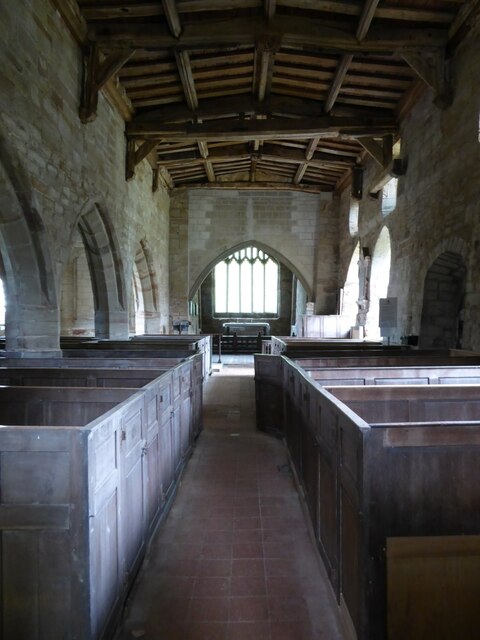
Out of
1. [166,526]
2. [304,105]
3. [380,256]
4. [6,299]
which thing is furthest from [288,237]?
[166,526]

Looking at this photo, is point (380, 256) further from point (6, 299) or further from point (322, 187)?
point (6, 299)

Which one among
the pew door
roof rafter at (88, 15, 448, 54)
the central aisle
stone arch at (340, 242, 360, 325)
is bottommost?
the central aisle

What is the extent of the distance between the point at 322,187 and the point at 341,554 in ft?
38.4

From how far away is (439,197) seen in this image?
20.1ft

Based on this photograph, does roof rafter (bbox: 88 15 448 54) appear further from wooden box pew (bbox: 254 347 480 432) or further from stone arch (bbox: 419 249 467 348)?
wooden box pew (bbox: 254 347 480 432)

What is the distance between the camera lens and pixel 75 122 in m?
5.68

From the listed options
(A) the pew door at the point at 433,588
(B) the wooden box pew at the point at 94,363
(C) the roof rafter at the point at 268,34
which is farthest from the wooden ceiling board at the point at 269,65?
(A) the pew door at the point at 433,588

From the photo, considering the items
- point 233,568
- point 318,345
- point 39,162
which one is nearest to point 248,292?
point 318,345

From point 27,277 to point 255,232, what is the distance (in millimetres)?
8257

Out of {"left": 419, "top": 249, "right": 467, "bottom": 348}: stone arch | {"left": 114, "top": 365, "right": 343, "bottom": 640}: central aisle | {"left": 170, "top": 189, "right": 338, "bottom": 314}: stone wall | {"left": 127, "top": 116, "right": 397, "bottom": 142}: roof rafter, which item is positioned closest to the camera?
{"left": 114, "top": 365, "right": 343, "bottom": 640}: central aisle

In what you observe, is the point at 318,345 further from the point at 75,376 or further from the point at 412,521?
the point at 412,521

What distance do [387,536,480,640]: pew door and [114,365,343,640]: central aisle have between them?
0.43m

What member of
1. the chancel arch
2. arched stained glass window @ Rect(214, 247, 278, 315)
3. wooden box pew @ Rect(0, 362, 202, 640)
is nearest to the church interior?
wooden box pew @ Rect(0, 362, 202, 640)

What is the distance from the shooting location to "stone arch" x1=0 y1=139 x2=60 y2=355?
469cm
